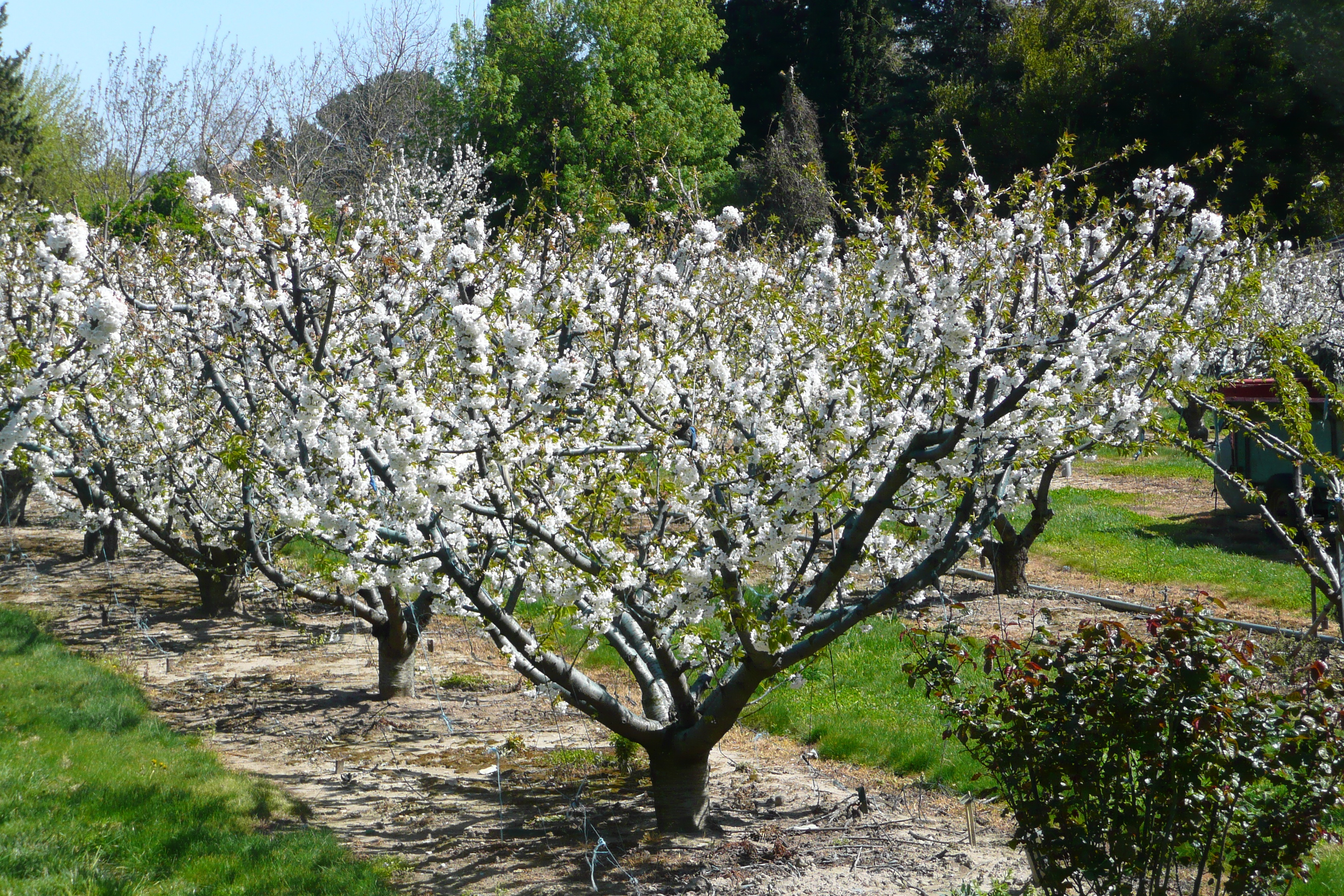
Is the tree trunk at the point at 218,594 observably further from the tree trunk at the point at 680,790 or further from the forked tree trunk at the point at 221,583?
the tree trunk at the point at 680,790

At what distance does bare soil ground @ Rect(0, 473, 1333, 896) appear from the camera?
5.09 m

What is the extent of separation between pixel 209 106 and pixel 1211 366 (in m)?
16.2

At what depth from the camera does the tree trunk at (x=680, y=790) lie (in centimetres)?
546

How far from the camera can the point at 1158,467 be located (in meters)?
17.1

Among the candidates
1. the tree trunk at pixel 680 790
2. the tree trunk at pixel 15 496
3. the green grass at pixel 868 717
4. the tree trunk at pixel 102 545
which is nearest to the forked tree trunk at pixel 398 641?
the green grass at pixel 868 717

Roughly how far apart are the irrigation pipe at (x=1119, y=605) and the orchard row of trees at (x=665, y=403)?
2886mm

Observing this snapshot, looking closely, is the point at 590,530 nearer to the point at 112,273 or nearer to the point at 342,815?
the point at 342,815

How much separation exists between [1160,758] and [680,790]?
2641 millimetres


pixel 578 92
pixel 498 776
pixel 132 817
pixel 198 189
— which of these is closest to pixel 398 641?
pixel 498 776

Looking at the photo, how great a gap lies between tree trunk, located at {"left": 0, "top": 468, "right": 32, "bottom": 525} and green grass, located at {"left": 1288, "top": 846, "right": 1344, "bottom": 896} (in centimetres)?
1383

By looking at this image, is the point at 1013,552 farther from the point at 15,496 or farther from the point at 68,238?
the point at 15,496

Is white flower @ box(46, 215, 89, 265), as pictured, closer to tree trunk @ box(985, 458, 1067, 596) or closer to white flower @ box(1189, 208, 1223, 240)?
white flower @ box(1189, 208, 1223, 240)

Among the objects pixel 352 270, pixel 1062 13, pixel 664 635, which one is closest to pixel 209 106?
pixel 352 270

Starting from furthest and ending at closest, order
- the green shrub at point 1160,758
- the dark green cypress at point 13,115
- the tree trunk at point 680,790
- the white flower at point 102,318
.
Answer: the dark green cypress at point 13,115
the tree trunk at point 680,790
the white flower at point 102,318
the green shrub at point 1160,758
